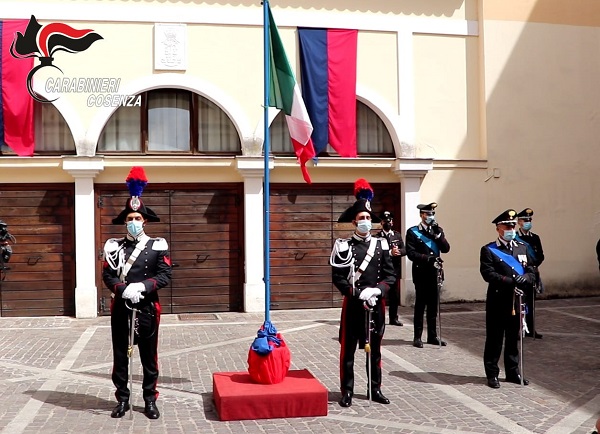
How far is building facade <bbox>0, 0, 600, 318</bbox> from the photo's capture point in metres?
13.5

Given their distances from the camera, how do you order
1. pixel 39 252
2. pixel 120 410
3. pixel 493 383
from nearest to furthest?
pixel 120 410 → pixel 493 383 → pixel 39 252

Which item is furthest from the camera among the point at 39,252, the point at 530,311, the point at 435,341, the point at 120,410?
the point at 39,252

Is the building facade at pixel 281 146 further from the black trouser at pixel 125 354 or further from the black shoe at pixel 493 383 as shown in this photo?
the black trouser at pixel 125 354

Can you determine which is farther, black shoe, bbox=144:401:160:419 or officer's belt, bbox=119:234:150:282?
officer's belt, bbox=119:234:150:282

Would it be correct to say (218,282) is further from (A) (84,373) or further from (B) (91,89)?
(A) (84,373)

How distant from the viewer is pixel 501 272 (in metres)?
8.14

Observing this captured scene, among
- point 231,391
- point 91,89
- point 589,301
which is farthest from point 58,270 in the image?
point 589,301

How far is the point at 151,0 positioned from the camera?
44.9ft

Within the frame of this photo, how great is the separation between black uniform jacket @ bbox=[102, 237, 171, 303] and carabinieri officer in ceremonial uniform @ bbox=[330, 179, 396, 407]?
1700mm

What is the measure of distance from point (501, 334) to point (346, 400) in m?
2.10

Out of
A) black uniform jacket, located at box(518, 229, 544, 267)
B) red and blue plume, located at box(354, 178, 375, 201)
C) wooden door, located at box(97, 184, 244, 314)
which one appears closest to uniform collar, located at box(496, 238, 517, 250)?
red and blue plume, located at box(354, 178, 375, 201)

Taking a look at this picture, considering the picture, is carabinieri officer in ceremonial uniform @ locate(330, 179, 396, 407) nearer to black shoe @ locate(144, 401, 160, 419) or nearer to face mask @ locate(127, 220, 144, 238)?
black shoe @ locate(144, 401, 160, 419)

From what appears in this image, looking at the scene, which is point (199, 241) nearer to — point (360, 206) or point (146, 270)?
point (146, 270)

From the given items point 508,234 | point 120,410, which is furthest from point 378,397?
point 120,410
